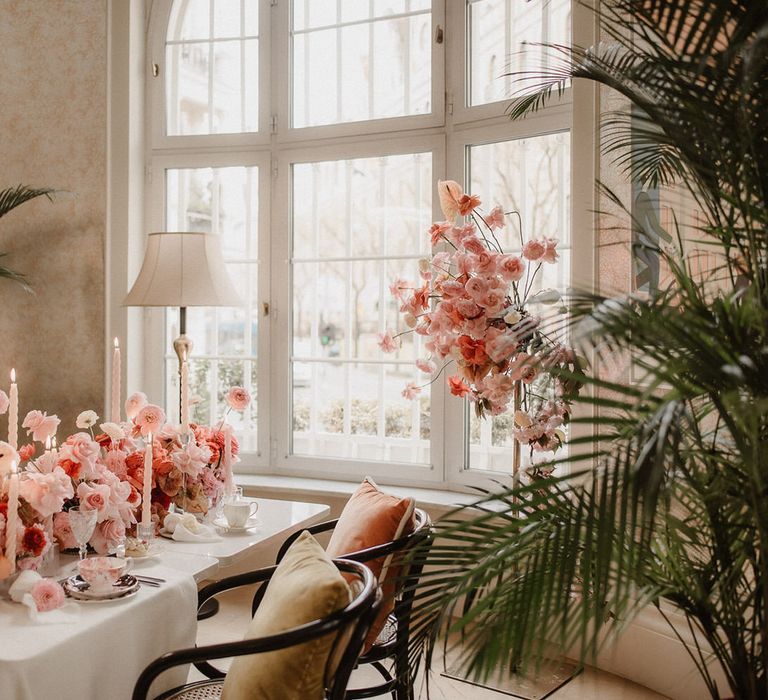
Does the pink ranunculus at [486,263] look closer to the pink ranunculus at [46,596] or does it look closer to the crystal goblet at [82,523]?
the crystal goblet at [82,523]

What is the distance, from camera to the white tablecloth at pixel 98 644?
58.5 inches

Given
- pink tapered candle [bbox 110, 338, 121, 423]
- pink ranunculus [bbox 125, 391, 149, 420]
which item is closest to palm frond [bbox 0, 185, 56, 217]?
pink tapered candle [bbox 110, 338, 121, 423]

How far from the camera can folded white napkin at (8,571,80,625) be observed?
1.66 metres

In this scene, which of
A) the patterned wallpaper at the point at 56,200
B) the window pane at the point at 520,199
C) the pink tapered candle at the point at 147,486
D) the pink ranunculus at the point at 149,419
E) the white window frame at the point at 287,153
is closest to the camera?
the pink tapered candle at the point at 147,486

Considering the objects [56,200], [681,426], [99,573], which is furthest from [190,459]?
[56,200]

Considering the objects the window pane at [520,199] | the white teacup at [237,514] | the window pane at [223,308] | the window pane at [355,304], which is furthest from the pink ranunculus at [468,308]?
the window pane at [223,308]

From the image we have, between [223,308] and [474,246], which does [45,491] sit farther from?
[223,308]

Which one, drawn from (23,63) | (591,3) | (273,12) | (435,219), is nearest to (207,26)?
(273,12)

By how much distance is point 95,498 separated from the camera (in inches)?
78.5

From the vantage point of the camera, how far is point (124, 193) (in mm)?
3986

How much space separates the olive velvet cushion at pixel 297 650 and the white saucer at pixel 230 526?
0.88 m

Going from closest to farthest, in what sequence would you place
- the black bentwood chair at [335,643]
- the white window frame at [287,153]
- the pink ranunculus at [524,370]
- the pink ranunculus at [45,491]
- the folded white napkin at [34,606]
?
the black bentwood chair at [335,643]
the folded white napkin at [34,606]
the pink ranunculus at [45,491]
the pink ranunculus at [524,370]
the white window frame at [287,153]

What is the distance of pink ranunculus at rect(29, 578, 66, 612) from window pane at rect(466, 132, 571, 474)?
1.99 m

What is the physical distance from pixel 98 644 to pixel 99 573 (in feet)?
0.64
